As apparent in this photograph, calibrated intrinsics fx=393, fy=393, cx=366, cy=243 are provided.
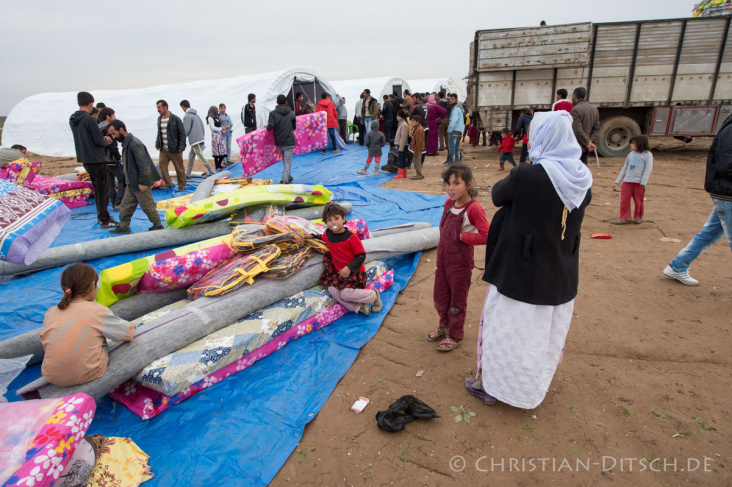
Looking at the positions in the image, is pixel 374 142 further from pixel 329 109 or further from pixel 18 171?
pixel 18 171

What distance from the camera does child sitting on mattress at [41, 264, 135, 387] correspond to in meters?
2.40

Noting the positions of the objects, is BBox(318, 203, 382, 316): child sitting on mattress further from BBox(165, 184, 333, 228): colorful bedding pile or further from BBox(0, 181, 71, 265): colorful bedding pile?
BBox(0, 181, 71, 265): colorful bedding pile

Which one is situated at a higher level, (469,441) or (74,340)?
(74,340)

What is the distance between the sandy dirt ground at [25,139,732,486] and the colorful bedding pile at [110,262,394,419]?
63 cm

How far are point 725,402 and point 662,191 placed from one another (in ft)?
21.4

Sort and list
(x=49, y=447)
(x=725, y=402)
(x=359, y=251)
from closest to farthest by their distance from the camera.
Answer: (x=49, y=447)
(x=725, y=402)
(x=359, y=251)

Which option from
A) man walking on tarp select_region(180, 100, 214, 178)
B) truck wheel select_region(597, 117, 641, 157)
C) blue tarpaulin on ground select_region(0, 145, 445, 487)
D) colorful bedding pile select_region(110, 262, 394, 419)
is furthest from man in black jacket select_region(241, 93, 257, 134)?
truck wheel select_region(597, 117, 641, 157)

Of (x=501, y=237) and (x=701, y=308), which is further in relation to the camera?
(x=701, y=308)

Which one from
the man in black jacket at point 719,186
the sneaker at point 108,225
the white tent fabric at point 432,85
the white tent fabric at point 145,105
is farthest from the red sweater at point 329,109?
the white tent fabric at point 432,85

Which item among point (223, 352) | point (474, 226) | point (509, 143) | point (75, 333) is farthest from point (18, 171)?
point (509, 143)

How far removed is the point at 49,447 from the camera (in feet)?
6.26

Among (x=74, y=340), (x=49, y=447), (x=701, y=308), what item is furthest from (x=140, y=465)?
(x=701, y=308)

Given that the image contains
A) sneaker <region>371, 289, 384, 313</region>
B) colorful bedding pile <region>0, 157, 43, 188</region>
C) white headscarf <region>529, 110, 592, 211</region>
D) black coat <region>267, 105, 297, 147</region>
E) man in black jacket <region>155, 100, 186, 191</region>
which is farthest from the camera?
black coat <region>267, 105, 297, 147</region>

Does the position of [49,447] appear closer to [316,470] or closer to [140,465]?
[140,465]
